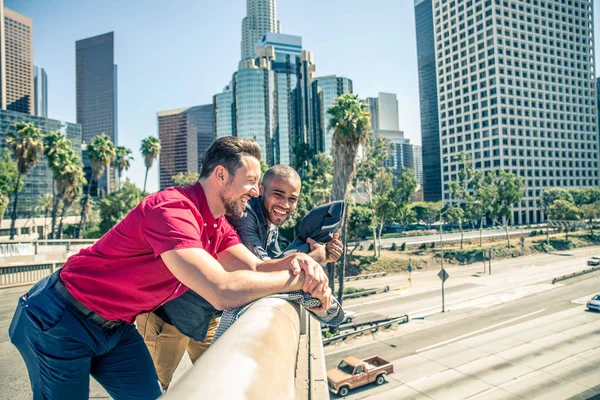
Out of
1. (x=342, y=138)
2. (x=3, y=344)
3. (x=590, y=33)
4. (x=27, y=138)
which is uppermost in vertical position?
(x=590, y=33)

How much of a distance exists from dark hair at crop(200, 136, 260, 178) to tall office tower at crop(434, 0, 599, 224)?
310 feet

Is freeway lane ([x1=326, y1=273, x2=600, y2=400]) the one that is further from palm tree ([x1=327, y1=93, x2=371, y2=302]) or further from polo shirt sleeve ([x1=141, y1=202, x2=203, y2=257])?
polo shirt sleeve ([x1=141, y1=202, x2=203, y2=257])

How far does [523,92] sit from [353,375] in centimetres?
9642

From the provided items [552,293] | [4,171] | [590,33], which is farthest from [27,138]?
[590,33]

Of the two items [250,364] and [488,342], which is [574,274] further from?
[250,364]

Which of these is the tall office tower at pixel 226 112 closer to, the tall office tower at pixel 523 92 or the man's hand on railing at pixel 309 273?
the tall office tower at pixel 523 92

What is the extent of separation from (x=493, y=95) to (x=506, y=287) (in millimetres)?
68813

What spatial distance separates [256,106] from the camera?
124375mm

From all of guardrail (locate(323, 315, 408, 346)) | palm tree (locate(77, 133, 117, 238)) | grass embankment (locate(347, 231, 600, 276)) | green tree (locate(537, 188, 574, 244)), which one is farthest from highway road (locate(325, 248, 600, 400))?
green tree (locate(537, 188, 574, 244))

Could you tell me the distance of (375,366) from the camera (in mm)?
16688

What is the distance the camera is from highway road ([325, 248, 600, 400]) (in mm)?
15764

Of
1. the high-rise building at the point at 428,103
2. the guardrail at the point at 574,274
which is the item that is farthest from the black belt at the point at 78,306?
the high-rise building at the point at 428,103

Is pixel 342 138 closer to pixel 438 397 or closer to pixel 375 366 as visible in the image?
pixel 375 366

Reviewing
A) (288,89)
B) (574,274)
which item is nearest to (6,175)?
(574,274)
